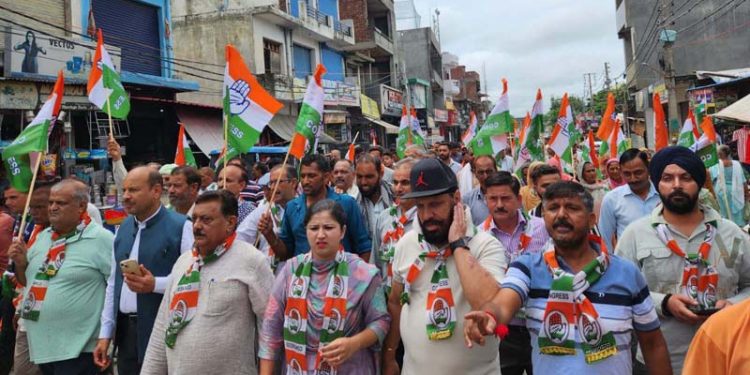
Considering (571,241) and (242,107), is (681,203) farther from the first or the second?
(242,107)

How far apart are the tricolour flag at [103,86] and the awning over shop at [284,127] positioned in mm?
15877

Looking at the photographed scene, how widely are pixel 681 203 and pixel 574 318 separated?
106 centimetres

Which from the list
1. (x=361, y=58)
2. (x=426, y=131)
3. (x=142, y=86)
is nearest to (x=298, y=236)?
(x=142, y=86)

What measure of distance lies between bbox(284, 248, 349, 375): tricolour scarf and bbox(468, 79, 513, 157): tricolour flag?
5338 mm

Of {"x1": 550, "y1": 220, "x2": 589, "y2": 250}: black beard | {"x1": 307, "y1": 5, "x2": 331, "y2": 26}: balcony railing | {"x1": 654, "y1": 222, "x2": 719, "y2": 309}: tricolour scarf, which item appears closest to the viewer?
{"x1": 550, "y1": 220, "x2": 589, "y2": 250}: black beard

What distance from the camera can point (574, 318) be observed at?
2.36 m

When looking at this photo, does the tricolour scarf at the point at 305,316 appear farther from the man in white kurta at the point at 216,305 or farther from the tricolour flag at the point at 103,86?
the tricolour flag at the point at 103,86

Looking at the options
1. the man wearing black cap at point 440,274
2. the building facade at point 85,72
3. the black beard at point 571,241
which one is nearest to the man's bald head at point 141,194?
the man wearing black cap at point 440,274

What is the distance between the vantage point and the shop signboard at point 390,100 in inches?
1307

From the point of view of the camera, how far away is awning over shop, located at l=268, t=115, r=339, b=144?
2300 centimetres

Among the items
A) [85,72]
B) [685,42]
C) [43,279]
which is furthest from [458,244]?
[685,42]

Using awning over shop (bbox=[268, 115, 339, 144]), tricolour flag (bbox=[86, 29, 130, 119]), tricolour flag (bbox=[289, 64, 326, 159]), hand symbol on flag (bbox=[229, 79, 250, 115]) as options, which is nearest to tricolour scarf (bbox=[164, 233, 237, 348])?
tricolour flag (bbox=[289, 64, 326, 159])

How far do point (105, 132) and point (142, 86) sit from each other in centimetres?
199

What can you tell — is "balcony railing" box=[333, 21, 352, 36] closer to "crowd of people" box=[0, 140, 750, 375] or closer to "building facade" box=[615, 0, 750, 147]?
"building facade" box=[615, 0, 750, 147]
